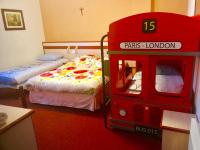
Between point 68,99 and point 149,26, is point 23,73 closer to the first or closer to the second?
point 68,99

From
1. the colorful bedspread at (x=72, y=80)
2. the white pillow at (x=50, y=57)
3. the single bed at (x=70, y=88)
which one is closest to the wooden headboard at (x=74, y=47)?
the white pillow at (x=50, y=57)

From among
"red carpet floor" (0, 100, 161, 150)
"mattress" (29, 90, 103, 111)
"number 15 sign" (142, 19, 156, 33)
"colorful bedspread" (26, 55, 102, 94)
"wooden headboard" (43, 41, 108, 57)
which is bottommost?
"red carpet floor" (0, 100, 161, 150)

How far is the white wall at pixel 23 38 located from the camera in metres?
3.80

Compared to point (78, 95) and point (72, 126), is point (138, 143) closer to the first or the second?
point (72, 126)

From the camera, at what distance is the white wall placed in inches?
150

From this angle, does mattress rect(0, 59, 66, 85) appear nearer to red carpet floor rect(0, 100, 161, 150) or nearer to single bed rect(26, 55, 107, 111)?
single bed rect(26, 55, 107, 111)

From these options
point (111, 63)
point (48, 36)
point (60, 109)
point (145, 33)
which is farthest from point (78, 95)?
point (48, 36)

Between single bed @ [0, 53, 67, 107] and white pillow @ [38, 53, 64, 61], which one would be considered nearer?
single bed @ [0, 53, 67, 107]

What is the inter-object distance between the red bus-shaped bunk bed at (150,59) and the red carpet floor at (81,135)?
16cm

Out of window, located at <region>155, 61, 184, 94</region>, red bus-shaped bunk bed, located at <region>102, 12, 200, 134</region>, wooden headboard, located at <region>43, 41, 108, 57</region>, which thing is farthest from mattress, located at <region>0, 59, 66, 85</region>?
window, located at <region>155, 61, 184, 94</region>

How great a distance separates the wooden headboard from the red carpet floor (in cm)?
188

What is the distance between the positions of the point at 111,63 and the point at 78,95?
93 cm

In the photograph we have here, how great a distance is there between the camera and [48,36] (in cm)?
482

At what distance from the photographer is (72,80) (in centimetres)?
286
